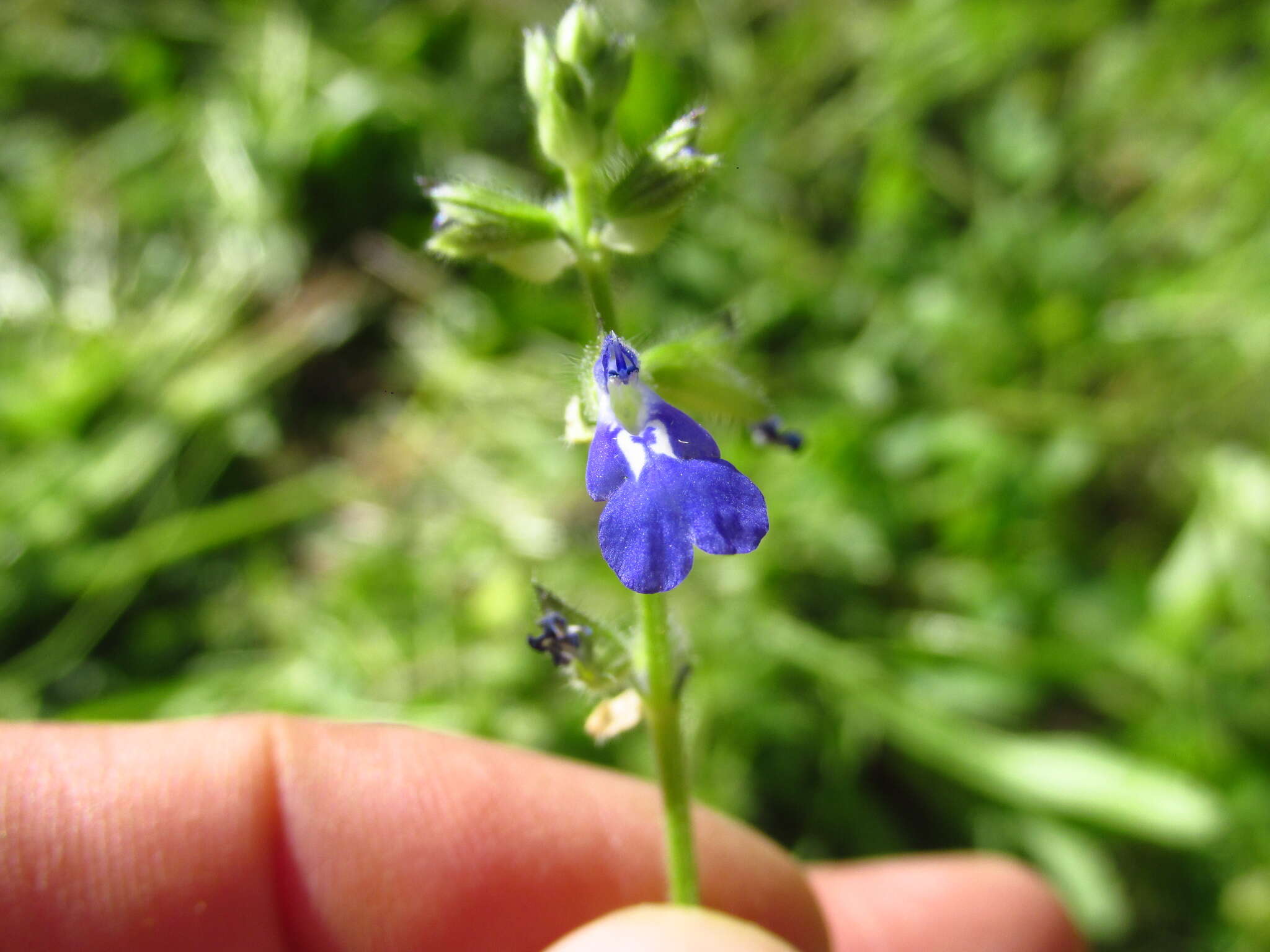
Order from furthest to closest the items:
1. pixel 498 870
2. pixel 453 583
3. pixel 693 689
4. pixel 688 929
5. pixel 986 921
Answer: pixel 453 583 < pixel 693 689 < pixel 986 921 < pixel 498 870 < pixel 688 929

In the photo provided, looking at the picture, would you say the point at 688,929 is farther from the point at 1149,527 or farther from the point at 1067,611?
the point at 1149,527

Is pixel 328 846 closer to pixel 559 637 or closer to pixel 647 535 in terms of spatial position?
pixel 559 637

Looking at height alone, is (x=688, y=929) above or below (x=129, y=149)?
below

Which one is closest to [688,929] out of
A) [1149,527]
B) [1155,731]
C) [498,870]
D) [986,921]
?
[498,870]

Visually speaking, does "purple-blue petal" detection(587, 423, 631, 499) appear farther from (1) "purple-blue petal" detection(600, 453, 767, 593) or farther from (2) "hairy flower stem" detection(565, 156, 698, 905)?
(2) "hairy flower stem" detection(565, 156, 698, 905)

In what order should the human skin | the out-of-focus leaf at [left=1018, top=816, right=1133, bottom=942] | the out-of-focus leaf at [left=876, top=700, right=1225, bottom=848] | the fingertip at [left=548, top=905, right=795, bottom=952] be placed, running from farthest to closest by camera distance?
the out-of-focus leaf at [left=1018, top=816, right=1133, bottom=942]
the out-of-focus leaf at [left=876, top=700, right=1225, bottom=848]
the human skin
the fingertip at [left=548, top=905, right=795, bottom=952]

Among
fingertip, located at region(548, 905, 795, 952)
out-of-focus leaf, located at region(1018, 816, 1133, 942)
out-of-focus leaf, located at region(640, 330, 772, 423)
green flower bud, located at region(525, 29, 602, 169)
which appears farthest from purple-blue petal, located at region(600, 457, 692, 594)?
out-of-focus leaf, located at region(1018, 816, 1133, 942)

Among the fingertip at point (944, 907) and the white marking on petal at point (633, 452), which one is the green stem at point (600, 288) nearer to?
the white marking on petal at point (633, 452)
